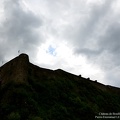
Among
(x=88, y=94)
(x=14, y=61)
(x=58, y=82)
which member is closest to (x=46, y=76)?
(x=58, y=82)

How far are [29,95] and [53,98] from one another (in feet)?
12.3

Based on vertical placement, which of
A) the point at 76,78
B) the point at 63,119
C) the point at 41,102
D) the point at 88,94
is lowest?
the point at 63,119

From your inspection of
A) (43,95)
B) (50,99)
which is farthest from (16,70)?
(50,99)

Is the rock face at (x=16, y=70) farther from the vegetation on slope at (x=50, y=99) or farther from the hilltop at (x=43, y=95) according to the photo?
the vegetation on slope at (x=50, y=99)

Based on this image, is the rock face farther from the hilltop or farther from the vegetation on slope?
the vegetation on slope

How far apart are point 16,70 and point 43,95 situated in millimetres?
4665

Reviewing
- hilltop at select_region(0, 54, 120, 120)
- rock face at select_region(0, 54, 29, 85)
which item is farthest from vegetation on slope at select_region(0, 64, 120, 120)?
rock face at select_region(0, 54, 29, 85)

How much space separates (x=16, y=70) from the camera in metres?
26.4

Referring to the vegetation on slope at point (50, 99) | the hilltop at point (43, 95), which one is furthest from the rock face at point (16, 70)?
the vegetation on slope at point (50, 99)

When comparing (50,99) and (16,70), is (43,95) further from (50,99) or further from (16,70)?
(16,70)

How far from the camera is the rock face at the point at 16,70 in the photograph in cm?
2525

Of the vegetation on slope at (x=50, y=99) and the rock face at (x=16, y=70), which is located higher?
the rock face at (x=16, y=70)

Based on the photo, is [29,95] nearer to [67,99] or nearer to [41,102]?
[41,102]

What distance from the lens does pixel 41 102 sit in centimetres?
2359
